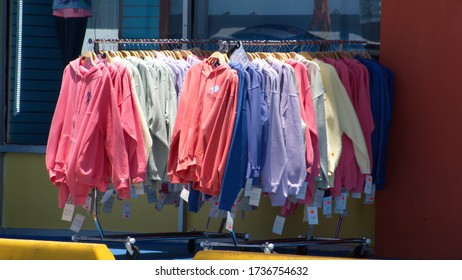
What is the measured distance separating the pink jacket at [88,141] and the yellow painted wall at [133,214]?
175 centimetres

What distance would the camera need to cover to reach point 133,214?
10.4 metres

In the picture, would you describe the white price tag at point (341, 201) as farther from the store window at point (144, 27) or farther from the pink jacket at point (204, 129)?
the store window at point (144, 27)

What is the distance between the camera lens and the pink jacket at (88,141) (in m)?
8.39

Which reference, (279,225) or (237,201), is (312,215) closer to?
(279,225)

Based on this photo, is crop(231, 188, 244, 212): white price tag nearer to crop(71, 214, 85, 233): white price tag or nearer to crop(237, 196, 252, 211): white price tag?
crop(237, 196, 252, 211): white price tag

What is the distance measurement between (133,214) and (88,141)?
6.84ft

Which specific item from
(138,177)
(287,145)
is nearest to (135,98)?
(138,177)

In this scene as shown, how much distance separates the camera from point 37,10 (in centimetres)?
1068

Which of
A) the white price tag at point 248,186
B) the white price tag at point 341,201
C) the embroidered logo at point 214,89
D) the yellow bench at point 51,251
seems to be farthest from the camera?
the white price tag at point 341,201

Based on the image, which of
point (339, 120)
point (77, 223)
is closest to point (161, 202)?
point (77, 223)

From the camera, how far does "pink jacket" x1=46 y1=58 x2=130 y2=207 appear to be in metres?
8.39

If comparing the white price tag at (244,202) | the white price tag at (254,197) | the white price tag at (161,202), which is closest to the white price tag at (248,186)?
the white price tag at (254,197)
